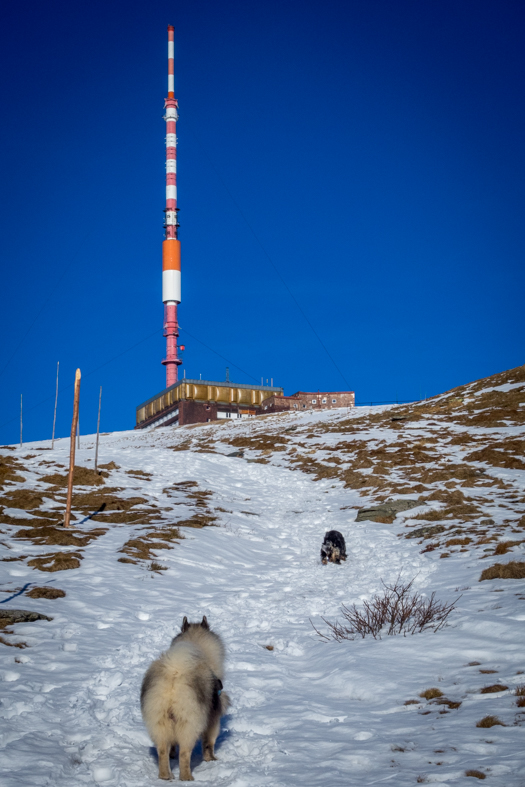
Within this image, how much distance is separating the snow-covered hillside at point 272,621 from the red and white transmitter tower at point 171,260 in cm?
7362

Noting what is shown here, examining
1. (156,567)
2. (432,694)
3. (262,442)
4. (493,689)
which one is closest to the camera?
(493,689)

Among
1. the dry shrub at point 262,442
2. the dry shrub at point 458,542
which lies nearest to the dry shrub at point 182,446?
the dry shrub at point 262,442

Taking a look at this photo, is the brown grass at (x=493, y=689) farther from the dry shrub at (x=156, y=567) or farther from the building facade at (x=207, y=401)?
the building facade at (x=207, y=401)

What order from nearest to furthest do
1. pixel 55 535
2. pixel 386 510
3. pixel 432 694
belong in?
pixel 432 694, pixel 55 535, pixel 386 510

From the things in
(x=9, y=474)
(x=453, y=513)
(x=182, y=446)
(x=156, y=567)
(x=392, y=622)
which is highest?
(x=182, y=446)

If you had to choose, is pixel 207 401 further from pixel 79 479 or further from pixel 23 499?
pixel 23 499

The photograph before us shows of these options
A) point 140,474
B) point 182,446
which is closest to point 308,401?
point 182,446

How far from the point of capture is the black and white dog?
1399 centimetres

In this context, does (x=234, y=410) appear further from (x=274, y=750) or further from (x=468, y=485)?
(x=274, y=750)

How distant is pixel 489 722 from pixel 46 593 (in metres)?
7.58

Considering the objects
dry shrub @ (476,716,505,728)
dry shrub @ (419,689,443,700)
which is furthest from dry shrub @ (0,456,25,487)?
dry shrub @ (476,716,505,728)

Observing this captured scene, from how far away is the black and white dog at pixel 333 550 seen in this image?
14.0 meters

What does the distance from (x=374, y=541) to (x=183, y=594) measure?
694 cm

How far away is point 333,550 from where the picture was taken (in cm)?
1402
